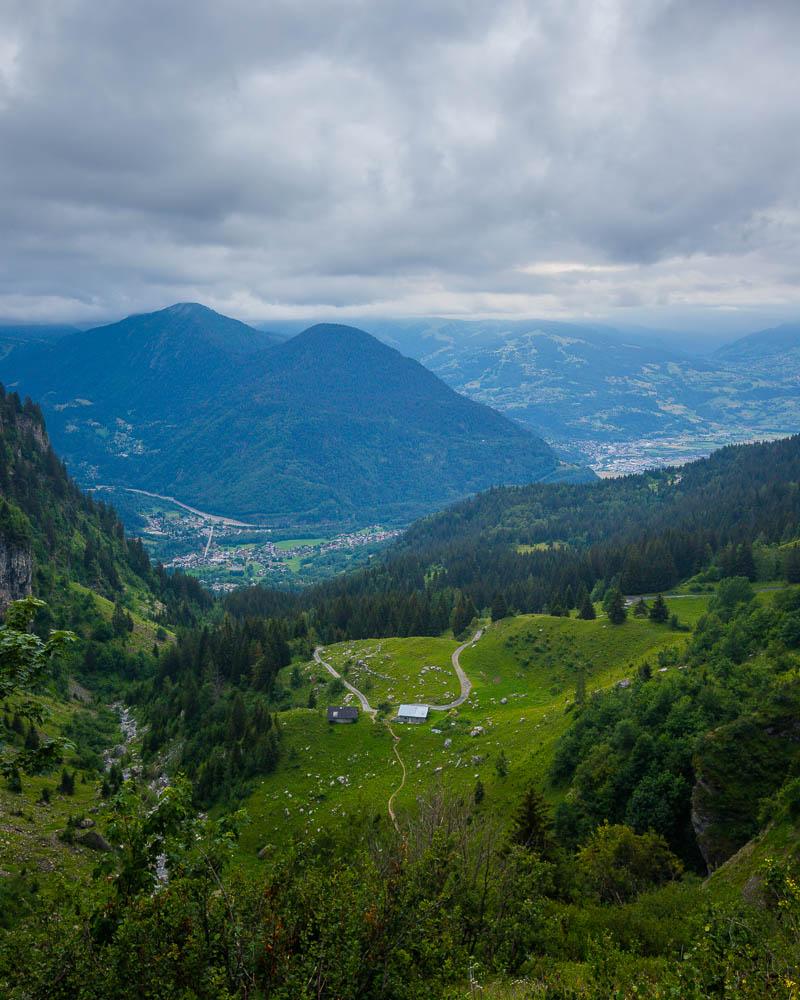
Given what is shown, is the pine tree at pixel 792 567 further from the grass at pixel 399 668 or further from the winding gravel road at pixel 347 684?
the winding gravel road at pixel 347 684

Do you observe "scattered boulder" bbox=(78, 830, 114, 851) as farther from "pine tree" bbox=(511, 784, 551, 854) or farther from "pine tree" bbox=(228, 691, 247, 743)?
"pine tree" bbox=(511, 784, 551, 854)

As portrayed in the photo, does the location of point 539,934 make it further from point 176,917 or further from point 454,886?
point 176,917

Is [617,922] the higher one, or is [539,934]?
[539,934]

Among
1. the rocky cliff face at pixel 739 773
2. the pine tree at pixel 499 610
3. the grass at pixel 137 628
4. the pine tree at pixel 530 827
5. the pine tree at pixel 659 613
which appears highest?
the rocky cliff face at pixel 739 773

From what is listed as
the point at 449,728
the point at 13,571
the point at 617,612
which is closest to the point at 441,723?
the point at 449,728

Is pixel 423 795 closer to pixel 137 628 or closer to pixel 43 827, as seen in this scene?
pixel 43 827

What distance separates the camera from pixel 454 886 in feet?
90.7

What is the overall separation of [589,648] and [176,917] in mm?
100610

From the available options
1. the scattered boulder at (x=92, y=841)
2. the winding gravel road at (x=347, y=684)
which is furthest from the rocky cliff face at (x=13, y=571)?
the scattered boulder at (x=92, y=841)

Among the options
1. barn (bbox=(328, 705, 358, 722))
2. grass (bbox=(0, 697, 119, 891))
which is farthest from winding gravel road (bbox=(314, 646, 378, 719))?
grass (bbox=(0, 697, 119, 891))

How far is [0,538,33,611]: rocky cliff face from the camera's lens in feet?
466

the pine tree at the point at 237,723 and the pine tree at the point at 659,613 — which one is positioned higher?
the pine tree at the point at 659,613

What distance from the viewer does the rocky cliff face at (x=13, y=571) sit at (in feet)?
466

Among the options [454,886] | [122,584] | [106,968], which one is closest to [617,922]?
[454,886]
